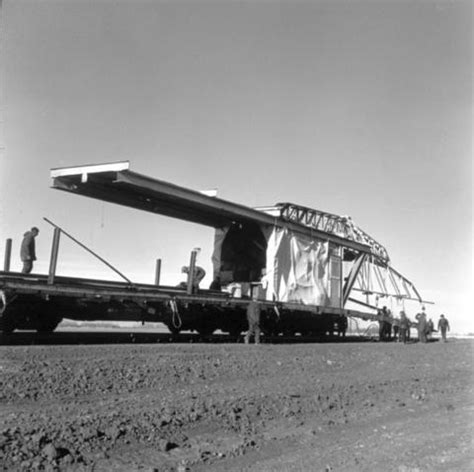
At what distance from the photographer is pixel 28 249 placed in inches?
491

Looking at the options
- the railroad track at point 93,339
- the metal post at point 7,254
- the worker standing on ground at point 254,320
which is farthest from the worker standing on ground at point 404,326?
the metal post at point 7,254

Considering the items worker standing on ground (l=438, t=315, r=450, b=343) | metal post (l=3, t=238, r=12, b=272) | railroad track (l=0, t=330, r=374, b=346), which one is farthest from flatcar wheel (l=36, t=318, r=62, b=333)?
worker standing on ground (l=438, t=315, r=450, b=343)

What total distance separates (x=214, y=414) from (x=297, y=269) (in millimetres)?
12125

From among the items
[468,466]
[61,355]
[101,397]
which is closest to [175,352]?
[61,355]

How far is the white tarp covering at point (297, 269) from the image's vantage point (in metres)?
17.7

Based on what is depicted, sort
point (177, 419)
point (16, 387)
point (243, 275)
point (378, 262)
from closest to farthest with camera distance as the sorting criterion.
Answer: point (177, 419) < point (16, 387) < point (243, 275) < point (378, 262)

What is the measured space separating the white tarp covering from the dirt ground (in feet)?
22.9

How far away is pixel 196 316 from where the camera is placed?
14898 mm

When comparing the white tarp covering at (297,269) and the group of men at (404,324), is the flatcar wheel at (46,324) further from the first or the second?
the group of men at (404,324)

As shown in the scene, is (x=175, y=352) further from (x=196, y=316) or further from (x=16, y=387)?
(x=196, y=316)

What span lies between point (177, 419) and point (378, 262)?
66.7 ft

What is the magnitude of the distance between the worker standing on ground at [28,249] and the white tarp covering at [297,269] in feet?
24.6

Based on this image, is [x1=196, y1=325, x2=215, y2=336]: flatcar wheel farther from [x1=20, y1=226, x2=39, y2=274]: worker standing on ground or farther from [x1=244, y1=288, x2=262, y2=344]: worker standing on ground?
[x1=20, y1=226, x2=39, y2=274]: worker standing on ground

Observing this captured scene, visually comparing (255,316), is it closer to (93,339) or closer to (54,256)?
(93,339)
